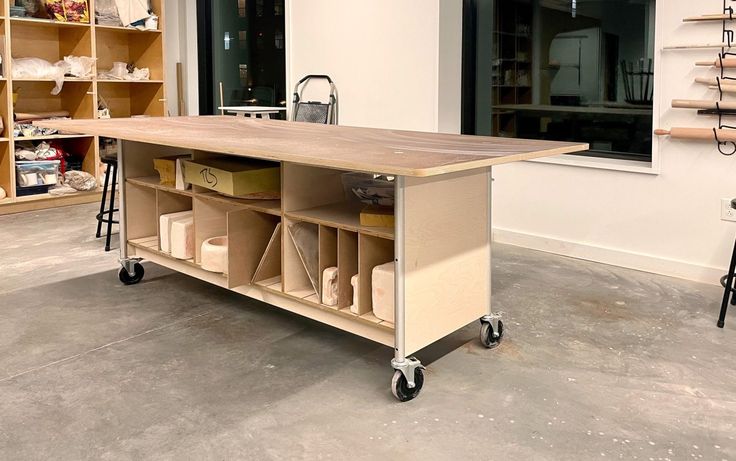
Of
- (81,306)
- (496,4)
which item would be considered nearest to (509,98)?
(496,4)

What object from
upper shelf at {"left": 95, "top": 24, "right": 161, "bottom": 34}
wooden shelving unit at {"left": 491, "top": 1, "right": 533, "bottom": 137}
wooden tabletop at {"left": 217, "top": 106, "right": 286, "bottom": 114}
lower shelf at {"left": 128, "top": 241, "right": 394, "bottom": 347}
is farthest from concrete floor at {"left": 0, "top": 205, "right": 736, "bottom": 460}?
→ upper shelf at {"left": 95, "top": 24, "right": 161, "bottom": 34}

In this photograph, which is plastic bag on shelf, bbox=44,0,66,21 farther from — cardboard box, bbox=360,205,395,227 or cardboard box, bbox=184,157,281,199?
cardboard box, bbox=360,205,395,227

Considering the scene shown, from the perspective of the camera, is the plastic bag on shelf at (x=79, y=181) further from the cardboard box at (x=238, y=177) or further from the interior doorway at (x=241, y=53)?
the cardboard box at (x=238, y=177)

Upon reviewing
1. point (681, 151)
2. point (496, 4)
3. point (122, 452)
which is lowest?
point (122, 452)

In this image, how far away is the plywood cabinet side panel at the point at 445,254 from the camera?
7.51ft

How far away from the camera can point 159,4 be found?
6.40m

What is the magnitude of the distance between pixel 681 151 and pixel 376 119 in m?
2.30

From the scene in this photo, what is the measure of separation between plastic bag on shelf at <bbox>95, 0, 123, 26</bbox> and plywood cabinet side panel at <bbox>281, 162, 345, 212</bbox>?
4145 mm

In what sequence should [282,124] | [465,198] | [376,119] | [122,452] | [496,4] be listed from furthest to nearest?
A: [376,119], [496,4], [282,124], [465,198], [122,452]

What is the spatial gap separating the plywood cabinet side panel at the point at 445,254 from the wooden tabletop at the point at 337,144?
14 centimetres

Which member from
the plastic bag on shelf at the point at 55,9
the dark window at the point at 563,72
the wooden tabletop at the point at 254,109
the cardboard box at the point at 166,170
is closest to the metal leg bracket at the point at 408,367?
the cardboard box at the point at 166,170

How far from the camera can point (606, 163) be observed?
4.13m

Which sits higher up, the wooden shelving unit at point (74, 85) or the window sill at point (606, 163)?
the wooden shelving unit at point (74, 85)

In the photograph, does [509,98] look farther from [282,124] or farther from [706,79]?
[282,124]
